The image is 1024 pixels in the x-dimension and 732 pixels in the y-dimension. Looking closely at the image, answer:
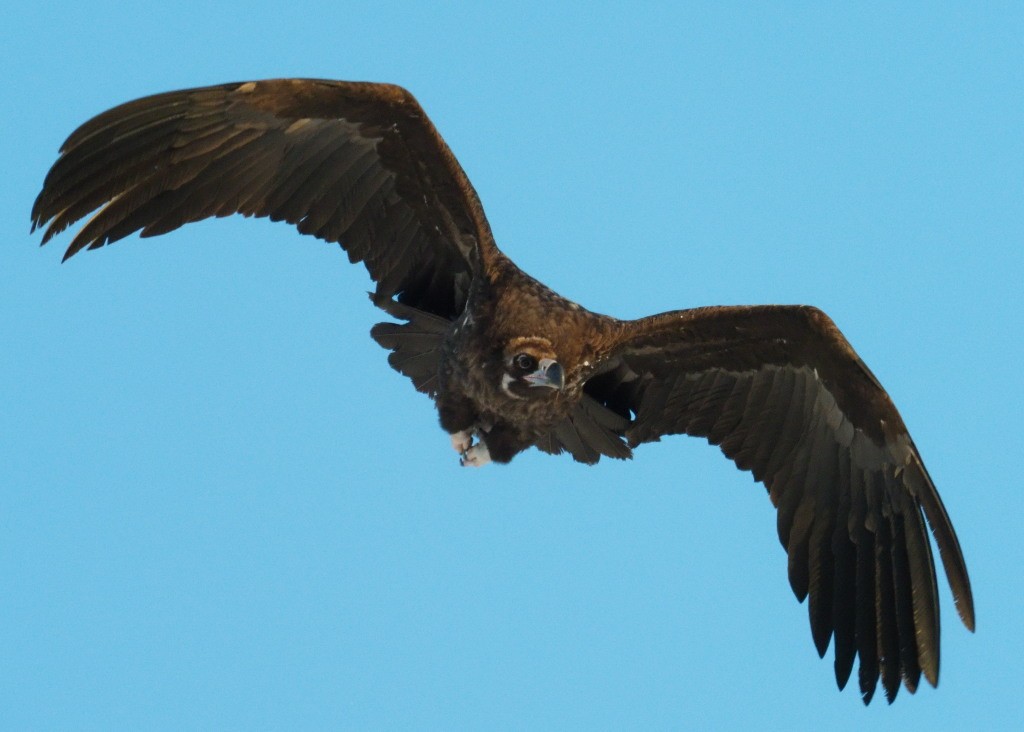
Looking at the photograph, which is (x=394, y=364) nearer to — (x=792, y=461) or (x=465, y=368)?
(x=465, y=368)

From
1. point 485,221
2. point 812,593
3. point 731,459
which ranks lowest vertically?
point 812,593

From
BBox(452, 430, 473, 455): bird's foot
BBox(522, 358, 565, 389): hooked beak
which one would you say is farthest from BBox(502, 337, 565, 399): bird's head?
BBox(452, 430, 473, 455): bird's foot

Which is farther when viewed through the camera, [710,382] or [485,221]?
[710,382]

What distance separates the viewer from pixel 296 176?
12.9m

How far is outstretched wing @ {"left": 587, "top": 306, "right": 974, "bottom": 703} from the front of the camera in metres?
13.0

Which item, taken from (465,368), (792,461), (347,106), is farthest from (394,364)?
(792,461)

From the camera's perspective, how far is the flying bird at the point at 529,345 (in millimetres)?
12375

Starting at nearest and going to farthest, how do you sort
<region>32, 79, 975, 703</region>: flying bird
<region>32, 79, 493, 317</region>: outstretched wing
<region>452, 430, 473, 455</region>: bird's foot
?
1. <region>32, 79, 493, 317</region>: outstretched wing
2. <region>32, 79, 975, 703</region>: flying bird
3. <region>452, 430, 473, 455</region>: bird's foot

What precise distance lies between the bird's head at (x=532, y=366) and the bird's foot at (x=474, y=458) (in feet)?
2.56

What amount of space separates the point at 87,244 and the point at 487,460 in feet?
10.1

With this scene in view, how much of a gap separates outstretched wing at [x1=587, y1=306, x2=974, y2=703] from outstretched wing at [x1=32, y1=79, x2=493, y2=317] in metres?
1.53

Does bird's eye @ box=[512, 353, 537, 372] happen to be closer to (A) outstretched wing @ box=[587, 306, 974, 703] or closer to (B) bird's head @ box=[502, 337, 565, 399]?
(B) bird's head @ box=[502, 337, 565, 399]

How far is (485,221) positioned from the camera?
1252 cm

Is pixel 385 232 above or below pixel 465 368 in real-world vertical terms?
above
